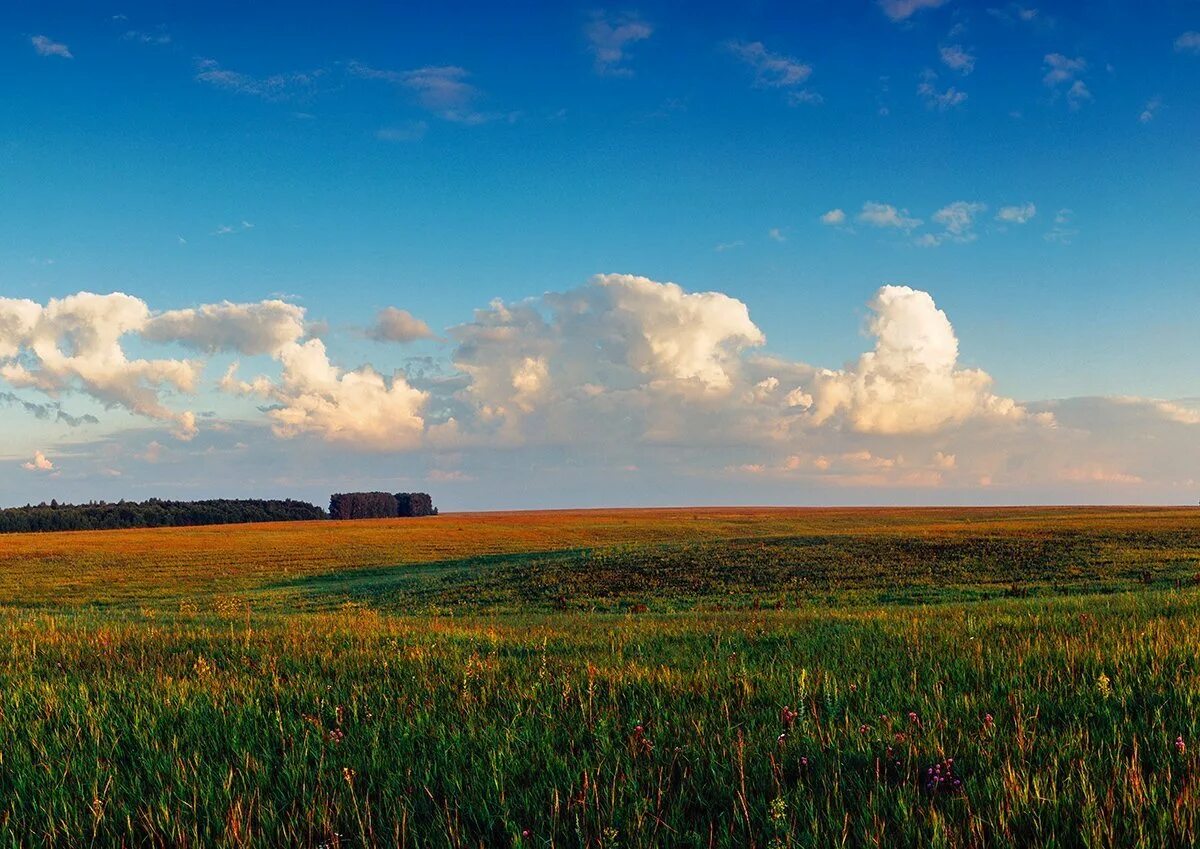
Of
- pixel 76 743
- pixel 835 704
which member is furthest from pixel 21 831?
pixel 835 704

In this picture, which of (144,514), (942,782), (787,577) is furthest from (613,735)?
(144,514)

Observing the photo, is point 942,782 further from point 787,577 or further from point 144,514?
point 144,514

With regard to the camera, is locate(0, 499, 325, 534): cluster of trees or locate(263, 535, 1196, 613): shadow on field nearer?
locate(263, 535, 1196, 613): shadow on field

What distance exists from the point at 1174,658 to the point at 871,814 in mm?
4735

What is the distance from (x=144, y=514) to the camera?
527 ft

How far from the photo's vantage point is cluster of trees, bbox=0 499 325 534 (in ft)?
493

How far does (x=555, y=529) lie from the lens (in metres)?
93.8

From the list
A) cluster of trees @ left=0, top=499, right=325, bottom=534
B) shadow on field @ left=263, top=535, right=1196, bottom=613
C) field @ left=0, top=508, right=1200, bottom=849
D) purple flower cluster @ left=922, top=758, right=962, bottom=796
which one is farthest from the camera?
cluster of trees @ left=0, top=499, right=325, bottom=534

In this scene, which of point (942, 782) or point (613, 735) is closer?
point (942, 782)

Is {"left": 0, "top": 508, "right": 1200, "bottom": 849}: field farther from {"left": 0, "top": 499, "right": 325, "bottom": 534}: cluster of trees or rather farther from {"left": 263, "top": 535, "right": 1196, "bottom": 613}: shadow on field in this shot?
{"left": 0, "top": 499, "right": 325, "bottom": 534}: cluster of trees

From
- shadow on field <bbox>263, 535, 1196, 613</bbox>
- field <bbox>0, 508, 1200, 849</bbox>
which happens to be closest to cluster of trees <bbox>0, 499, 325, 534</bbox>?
shadow on field <bbox>263, 535, 1196, 613</bbox>

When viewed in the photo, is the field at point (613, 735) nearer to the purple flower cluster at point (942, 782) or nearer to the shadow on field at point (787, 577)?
the purple flower cluster at point (942, 782)

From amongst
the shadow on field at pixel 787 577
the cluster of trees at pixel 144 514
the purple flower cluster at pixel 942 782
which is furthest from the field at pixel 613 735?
the cluster of trees at pixel 144 514

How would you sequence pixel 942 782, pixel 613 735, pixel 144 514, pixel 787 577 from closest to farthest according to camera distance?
1. pixel 942 782
2. pixel 613 735
3. pixel 787 577
4. pixel 144 514
